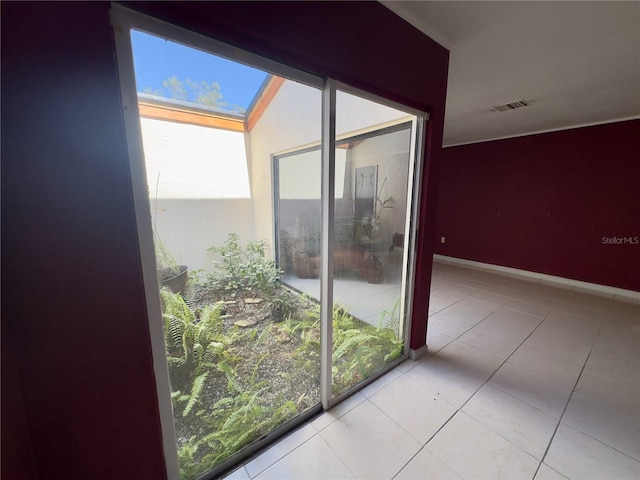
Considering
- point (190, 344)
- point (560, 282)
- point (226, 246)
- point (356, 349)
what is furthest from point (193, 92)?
point (560, 282)

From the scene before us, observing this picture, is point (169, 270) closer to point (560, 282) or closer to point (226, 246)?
point (226, 246)

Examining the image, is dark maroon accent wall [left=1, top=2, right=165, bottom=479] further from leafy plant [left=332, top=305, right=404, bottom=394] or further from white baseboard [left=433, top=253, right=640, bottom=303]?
white baseboard [left=433, top=253, right=640, bottom=303]

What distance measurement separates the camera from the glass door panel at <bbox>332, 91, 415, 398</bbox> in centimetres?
179

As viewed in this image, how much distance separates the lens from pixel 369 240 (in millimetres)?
2061

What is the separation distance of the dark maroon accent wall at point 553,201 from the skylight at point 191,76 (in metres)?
4.63

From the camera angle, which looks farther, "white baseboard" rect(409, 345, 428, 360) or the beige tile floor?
"white baseboard" rect(409, 345, 428, 360)

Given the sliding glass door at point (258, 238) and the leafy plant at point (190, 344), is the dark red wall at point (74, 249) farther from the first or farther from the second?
the leafy plant at point (190, 344)

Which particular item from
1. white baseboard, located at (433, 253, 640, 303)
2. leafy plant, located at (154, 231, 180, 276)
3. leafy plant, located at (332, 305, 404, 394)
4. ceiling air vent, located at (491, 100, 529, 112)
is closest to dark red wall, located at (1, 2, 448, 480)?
leafy plant, located at (154, 231, 180, 276)

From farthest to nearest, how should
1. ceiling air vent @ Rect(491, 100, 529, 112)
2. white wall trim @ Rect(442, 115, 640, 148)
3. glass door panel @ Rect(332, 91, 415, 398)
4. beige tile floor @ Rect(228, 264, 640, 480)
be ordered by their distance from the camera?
1. white wall trim @ Rect(442, 115, 640, 148)
2. ceiling air vent @ Rect(491, 100, 529, 112)
3. glass door panel @ Rect(332, 91, 415, 398)
4. beige tile floor @ Rect(228, 264, 640, 480)

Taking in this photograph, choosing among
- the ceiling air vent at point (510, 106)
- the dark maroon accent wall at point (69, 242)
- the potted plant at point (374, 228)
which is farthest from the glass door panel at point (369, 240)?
the ceiling air vent at point (510, 106)

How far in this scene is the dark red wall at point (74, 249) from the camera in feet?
2.26

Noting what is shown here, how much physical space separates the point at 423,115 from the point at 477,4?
1.97ft

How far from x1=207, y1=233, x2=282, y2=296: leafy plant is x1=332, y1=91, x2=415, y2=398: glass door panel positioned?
517mm

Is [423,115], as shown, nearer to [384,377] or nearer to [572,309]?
[384,377]
